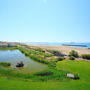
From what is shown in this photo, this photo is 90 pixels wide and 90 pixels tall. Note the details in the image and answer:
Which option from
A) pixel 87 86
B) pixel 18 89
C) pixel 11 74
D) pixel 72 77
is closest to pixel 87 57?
pixel 72 77

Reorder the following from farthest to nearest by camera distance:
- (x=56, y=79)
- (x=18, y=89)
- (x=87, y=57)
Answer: (x=87, y=57) → (x=56, y=79) → (x=18, y=89)

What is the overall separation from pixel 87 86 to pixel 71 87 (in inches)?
88.2

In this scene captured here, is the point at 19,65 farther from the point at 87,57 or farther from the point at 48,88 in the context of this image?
the point at 87,57

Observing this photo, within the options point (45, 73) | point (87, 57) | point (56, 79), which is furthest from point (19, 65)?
point (87, 57)

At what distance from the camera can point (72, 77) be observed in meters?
17.1

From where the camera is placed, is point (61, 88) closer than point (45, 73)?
Yes

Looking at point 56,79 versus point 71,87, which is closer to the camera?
point 71,87

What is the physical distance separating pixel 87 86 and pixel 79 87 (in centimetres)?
119

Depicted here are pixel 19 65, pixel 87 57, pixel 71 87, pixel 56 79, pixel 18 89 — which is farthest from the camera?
pixel 87 57

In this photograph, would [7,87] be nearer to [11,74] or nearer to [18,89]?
[18,89]

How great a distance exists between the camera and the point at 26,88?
12.9 m

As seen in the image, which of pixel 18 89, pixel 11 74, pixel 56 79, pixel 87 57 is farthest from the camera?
pixel 87 57

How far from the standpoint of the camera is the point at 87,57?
37.4m

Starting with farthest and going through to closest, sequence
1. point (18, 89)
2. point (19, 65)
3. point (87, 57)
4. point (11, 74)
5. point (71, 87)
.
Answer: point (87, 57) → point (19, 65) → point (11, 74) → point (71, 87) → point (18, 89)
